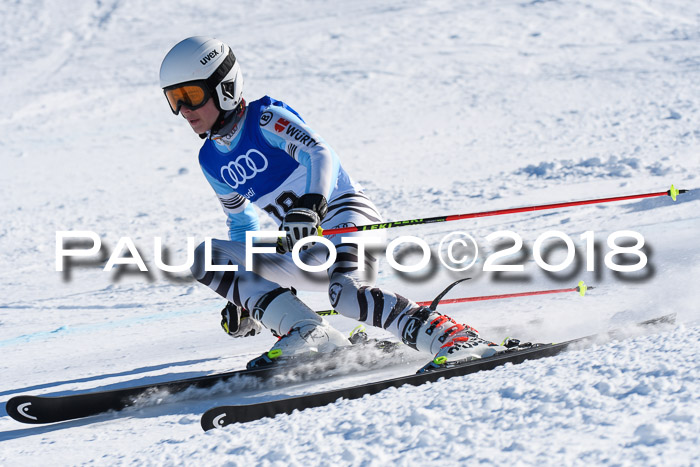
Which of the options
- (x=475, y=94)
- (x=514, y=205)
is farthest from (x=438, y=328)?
(x=475, y=94)

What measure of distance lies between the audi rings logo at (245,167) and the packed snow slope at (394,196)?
941 millimetres

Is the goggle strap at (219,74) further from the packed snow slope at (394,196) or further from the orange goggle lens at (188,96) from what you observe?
the packed snow slope at (394,196)

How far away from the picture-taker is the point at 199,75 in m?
3.55

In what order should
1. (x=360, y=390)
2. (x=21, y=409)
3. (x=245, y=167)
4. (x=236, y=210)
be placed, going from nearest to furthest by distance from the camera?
(x=360, y=390) < (x=21, y=409) < (x=245, y=167) < (x=236, y=210)

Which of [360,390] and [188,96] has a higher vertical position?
[188,96]

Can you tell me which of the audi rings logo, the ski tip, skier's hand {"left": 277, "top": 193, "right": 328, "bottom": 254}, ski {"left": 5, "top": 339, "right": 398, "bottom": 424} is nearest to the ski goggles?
the audi rings logo

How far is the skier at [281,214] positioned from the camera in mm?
3295

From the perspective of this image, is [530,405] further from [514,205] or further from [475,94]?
[475,94]

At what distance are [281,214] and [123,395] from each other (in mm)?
1164

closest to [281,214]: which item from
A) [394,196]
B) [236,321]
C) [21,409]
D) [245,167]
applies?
[245,167]

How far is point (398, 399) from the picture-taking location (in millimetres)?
2516

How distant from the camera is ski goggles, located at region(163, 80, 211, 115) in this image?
3.56 metres

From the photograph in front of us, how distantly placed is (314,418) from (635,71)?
1294 cm

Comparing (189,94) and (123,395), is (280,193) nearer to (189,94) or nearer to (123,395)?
(189,94)
